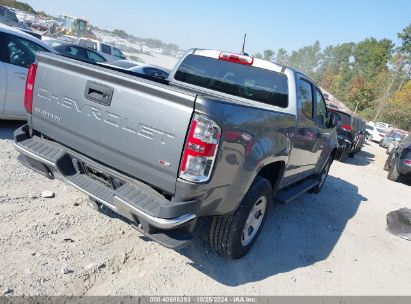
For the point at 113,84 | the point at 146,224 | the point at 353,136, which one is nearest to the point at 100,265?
the point at 146,224

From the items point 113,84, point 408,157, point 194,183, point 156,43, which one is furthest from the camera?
point 156,43

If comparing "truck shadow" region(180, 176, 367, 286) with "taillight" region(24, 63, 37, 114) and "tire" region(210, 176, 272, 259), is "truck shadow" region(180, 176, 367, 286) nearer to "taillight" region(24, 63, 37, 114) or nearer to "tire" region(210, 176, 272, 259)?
"tire" region(210, 176, 272, 259)

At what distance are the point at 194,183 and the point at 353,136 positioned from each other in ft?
36.5

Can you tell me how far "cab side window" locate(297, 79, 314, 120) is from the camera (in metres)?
4.70

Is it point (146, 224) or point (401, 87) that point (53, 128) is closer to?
point (146, 224)

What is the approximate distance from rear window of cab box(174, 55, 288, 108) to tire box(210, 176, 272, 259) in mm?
1147

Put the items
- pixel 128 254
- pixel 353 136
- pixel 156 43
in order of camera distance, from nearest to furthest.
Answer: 1. pixel 128 254
2. pixel 353 136
3. pixel 156 43

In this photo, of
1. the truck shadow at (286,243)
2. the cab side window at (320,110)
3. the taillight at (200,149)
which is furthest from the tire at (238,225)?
the cab side window at (320,110)

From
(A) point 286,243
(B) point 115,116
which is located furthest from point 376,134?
(B) point 115,116

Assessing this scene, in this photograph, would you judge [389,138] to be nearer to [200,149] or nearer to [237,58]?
[237,58]

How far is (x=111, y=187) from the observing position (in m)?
3.27

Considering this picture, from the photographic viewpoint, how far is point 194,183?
9.23 feet

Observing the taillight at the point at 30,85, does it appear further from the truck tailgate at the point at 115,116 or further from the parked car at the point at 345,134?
the parked car at the point at 345,134

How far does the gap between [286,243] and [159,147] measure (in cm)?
265
